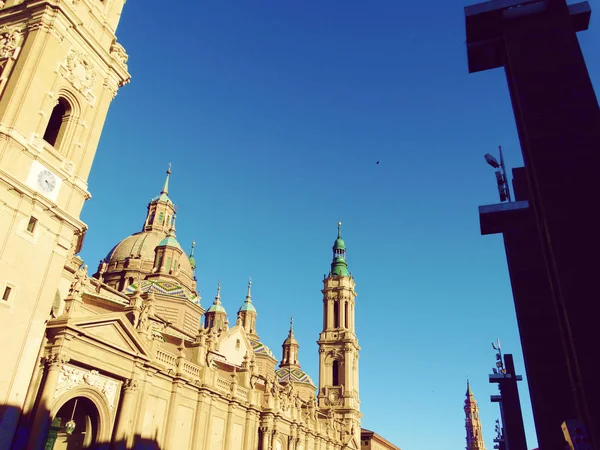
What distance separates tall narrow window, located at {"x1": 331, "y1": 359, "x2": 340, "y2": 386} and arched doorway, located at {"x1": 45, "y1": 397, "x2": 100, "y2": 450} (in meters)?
50.8

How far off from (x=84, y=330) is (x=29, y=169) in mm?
7774

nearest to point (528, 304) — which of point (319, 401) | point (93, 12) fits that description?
point (93, 12)

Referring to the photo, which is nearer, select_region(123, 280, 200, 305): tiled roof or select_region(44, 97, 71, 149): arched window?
select_region(44, 97, 71, 149): arched window

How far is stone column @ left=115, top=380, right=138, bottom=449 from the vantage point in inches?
993

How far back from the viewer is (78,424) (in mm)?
25297

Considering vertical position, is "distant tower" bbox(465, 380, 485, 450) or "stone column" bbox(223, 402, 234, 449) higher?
"distant tower" bbox(465, 380, 485, 450)

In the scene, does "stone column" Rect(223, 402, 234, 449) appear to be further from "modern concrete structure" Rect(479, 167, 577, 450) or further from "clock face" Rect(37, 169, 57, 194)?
"modern concrete structure" Rect(479, 167, 577, 450)

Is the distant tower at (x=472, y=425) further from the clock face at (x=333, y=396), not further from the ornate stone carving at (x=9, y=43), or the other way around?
the ornate stone carving at (x=9, y=43)

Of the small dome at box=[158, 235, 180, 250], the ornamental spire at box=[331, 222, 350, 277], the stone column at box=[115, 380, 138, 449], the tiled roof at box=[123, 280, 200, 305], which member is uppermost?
the ornamental spire at box=[331, 222, 350, 277]

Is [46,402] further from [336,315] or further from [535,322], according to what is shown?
[336,315]

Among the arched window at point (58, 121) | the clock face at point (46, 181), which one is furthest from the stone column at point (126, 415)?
the arched window at point (58, 121)

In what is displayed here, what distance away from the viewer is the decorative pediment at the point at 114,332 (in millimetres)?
24266

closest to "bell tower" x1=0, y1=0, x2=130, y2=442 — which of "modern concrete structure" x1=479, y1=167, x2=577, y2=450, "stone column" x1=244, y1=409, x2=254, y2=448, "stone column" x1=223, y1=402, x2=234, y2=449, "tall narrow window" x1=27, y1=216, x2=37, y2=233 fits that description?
"tall narrow window" x1=27, y1=216, x2=37, y2=233

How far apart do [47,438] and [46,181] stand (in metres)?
11.2
